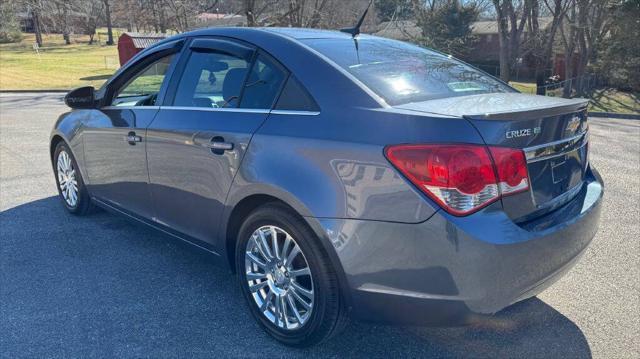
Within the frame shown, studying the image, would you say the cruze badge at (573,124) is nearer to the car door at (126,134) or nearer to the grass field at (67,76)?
the car door at (126,134)

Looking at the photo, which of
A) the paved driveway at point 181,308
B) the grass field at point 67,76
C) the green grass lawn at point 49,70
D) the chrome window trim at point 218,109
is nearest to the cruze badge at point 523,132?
the paved driveway at point 181,308

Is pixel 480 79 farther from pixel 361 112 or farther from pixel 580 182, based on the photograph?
pixel 361 112

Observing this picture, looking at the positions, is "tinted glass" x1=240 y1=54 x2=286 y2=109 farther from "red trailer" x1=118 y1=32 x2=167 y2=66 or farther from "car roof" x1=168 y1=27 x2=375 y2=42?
"red trailer" x1=118 y1=32 x2=167 y2=66

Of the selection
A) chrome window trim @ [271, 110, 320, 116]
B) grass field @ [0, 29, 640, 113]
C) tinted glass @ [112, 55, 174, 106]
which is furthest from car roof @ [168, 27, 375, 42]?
grass field @ [0, 29, 640, 113]

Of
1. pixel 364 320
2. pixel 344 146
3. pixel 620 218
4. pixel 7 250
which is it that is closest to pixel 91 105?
pixel 7 250

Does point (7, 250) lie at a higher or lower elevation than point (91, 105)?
lower

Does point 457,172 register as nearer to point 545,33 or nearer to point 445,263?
point 445,263

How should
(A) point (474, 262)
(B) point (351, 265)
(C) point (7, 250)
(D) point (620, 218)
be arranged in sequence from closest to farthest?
(A) point (474, 262), (B) point (351, 265), (C) point (7, 250), (D) point (620, 218)

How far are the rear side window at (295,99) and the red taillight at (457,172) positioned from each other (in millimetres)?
639

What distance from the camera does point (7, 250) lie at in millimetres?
4156

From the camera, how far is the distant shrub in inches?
2057

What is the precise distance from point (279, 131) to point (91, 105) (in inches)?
94.4

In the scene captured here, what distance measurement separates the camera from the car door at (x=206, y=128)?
2.91 metres

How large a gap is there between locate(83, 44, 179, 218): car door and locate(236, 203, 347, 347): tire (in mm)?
1197
